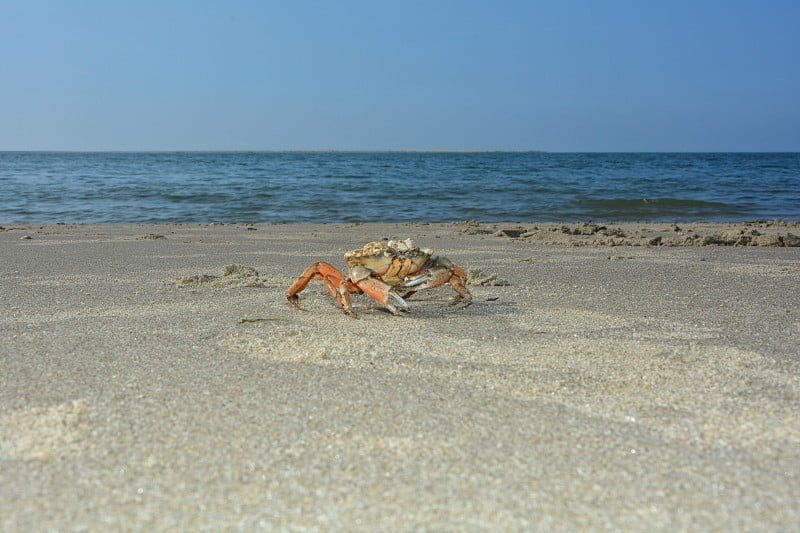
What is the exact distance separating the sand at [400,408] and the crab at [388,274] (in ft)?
0.52

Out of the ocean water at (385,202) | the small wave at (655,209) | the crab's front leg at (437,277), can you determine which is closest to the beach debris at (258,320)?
the crab's front leg at (437,277)

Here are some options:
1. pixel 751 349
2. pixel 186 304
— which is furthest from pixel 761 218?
pixel 186 304

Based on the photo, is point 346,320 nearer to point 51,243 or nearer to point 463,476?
point 463,476

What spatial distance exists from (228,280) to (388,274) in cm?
178

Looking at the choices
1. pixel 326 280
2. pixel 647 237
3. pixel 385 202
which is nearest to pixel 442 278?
pixel 326 280

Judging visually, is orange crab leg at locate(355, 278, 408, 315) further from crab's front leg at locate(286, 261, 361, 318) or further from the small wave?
the small wave

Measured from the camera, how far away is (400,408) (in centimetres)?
265

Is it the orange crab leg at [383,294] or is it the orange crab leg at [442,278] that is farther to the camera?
the orange crab leg at [442,278]

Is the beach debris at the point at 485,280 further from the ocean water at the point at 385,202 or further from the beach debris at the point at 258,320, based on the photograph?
the ocean water at the point at 385,202

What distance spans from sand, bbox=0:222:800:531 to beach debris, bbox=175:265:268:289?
0.06m

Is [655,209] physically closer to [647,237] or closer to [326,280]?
[647,237]

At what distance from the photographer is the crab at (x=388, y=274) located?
4.12 meters

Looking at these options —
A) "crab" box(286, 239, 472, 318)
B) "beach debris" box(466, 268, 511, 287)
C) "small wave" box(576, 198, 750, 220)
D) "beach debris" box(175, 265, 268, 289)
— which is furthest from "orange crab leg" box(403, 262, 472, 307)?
"small wave" box(576, 198, 750, 220)

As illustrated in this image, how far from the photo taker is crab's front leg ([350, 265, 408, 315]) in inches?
160
